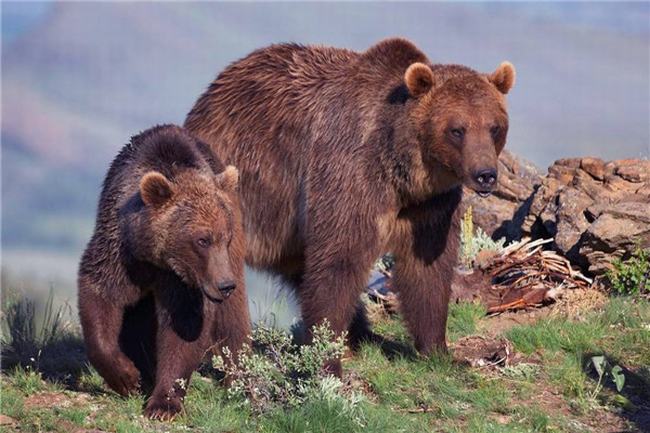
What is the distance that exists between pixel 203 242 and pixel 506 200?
4.81 meters

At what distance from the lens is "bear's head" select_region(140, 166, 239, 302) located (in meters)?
6.48

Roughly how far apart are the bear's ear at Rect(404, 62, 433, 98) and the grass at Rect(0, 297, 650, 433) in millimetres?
1781

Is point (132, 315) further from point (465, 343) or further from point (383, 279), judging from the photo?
point (383, 279)

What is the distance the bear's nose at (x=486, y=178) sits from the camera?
700 centimetres

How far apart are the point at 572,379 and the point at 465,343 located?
4.07 feet

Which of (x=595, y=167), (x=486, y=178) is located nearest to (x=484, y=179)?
(x=486, y=178)

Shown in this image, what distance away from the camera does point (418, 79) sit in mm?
7355

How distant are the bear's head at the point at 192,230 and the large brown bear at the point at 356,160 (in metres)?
0.95

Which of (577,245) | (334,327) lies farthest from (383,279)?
(334,327)

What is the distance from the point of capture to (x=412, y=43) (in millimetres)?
7832

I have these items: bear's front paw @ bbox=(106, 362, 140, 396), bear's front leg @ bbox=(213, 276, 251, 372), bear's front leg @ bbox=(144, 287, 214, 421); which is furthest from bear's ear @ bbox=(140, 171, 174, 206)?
bear's front paw @ bbox=(106, 362, 140, 396)

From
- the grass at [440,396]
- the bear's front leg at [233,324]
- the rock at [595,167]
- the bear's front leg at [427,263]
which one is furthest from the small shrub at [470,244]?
the bear's front leg at [233,324]

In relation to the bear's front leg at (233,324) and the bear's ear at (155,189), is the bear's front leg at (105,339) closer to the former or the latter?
the bear's front leg at (233,324)

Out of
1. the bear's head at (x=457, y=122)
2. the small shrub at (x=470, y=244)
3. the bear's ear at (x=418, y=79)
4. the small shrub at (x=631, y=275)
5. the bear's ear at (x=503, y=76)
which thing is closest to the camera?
the bear's head at (x=457, y=122)
